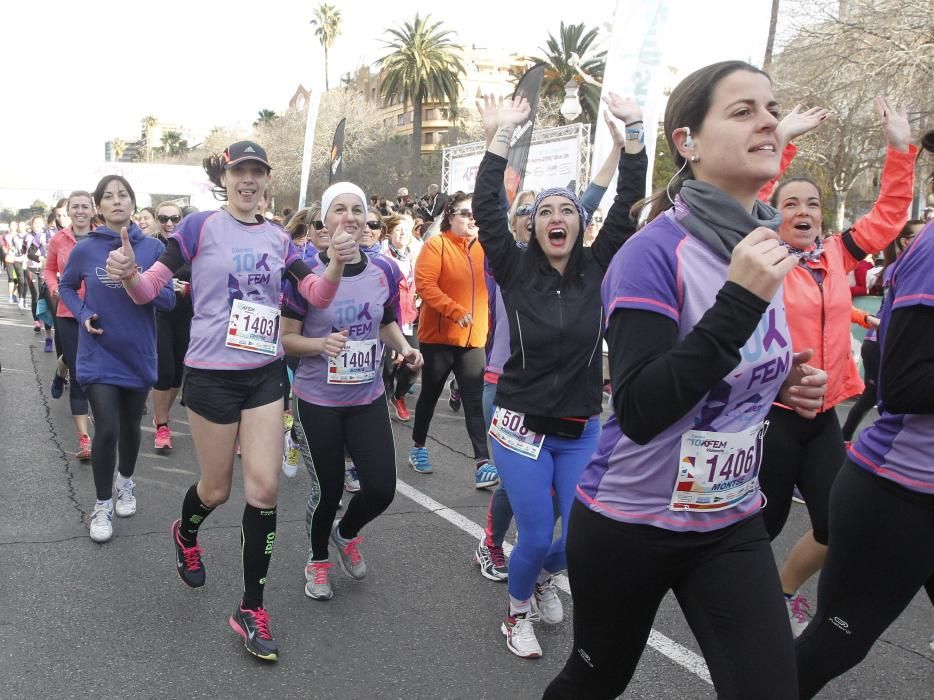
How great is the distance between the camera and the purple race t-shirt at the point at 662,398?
1830mm

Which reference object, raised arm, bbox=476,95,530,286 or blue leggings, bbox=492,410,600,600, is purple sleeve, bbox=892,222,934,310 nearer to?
blue leggings, bbox=492,410,600,600

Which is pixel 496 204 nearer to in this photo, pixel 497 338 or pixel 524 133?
pixel 497 338

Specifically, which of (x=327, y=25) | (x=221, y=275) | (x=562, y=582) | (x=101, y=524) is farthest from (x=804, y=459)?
(x=327, y=25)

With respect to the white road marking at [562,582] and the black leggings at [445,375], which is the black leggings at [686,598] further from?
the black leggings at [445,375]

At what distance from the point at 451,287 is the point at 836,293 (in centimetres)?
329

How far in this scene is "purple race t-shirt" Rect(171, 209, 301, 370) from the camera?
12.3 ft

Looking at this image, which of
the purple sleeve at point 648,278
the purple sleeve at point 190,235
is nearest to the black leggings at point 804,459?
the purple sleeve at point 648,278

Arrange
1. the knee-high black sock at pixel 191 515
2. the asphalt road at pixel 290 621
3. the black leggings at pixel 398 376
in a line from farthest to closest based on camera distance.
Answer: the black leggings at pixel 398 376 → the knee-high black sock at pixel 191 515 → the asphalt road at pixel 290 621

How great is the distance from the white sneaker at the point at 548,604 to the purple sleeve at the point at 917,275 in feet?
7.02

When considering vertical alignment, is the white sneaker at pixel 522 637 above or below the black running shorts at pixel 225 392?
below

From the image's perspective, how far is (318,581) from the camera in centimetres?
405

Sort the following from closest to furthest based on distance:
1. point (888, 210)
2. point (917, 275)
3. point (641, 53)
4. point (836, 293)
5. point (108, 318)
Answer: point (917, 275)
point (836, 293)
point (888, 210)
point (108, 318)
point (641, 53)

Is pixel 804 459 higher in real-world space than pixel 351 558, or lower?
higher

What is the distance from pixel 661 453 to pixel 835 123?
67.1 ft
